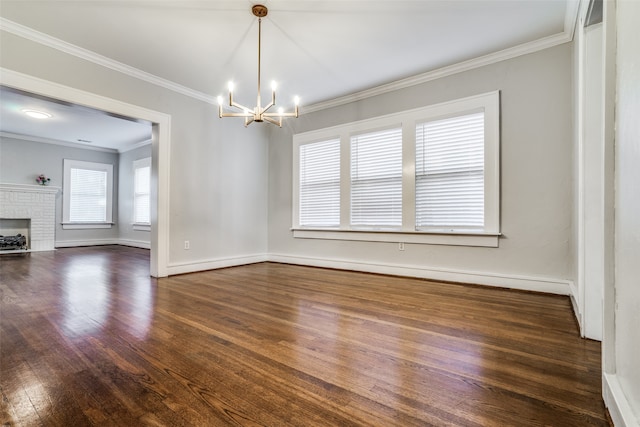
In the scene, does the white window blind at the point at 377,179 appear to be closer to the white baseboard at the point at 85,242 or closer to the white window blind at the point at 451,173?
the white window blind at the point at 451,173

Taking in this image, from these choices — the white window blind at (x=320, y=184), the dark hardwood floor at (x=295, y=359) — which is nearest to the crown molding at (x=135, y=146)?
the white window blind at (x=320, y=184)

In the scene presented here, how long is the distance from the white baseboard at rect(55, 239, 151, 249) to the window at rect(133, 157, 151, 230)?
423mm

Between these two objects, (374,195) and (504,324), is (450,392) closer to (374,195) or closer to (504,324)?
(504,324)

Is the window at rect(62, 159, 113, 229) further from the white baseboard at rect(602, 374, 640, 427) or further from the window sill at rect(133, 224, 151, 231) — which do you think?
the white baseboard at rect(602, 374, 640, 427)

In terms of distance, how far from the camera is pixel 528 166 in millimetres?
3150

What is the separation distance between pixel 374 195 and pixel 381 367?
291 centimetres

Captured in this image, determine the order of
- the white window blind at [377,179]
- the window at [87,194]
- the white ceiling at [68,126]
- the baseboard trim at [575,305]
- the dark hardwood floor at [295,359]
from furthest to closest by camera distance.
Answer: the window at [87,194], the white ceiling at [68,126], the white window blind at [377,179], the baseboard trim at [575,305], the dark hardwood floor at [295,359]

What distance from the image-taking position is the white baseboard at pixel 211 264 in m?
4.07

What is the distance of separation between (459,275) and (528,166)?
139cm

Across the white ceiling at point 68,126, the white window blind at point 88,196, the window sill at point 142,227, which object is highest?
the white ceiling at point 68,126

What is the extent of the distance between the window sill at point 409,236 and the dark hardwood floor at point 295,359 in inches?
23.0

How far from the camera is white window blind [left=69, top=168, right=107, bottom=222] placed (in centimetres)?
773

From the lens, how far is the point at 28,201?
6746 millimetres

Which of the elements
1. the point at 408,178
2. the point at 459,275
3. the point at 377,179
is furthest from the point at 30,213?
the point at 459,275
